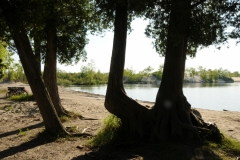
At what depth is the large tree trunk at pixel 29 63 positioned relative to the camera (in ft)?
27.6

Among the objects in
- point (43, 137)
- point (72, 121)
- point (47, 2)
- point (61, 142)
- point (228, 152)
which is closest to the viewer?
point (228, 152)

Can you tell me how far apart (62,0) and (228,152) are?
908cm

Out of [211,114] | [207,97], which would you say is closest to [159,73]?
[207,97]

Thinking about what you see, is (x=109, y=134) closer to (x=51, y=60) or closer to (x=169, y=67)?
(x=169, y=67)

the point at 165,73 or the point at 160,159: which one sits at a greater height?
the point at 165,73

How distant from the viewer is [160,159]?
6.67 m

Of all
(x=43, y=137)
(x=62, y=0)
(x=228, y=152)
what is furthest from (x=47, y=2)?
(x=228, y=152)

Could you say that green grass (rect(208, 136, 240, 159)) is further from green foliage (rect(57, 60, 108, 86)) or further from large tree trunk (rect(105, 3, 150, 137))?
green foliage (rect(57, 60, 108, 86))

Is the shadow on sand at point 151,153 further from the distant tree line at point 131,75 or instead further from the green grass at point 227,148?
the distant tree line at point 131,75

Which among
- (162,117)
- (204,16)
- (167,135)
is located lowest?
(167,135)

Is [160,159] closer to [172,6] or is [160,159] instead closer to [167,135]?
[167,135]

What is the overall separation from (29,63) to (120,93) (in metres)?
3.44

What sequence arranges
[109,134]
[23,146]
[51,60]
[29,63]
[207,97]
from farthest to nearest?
[207,97]
[51,60]
[29,63]
[109,134]
[23,146]

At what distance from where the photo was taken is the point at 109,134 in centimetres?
843
